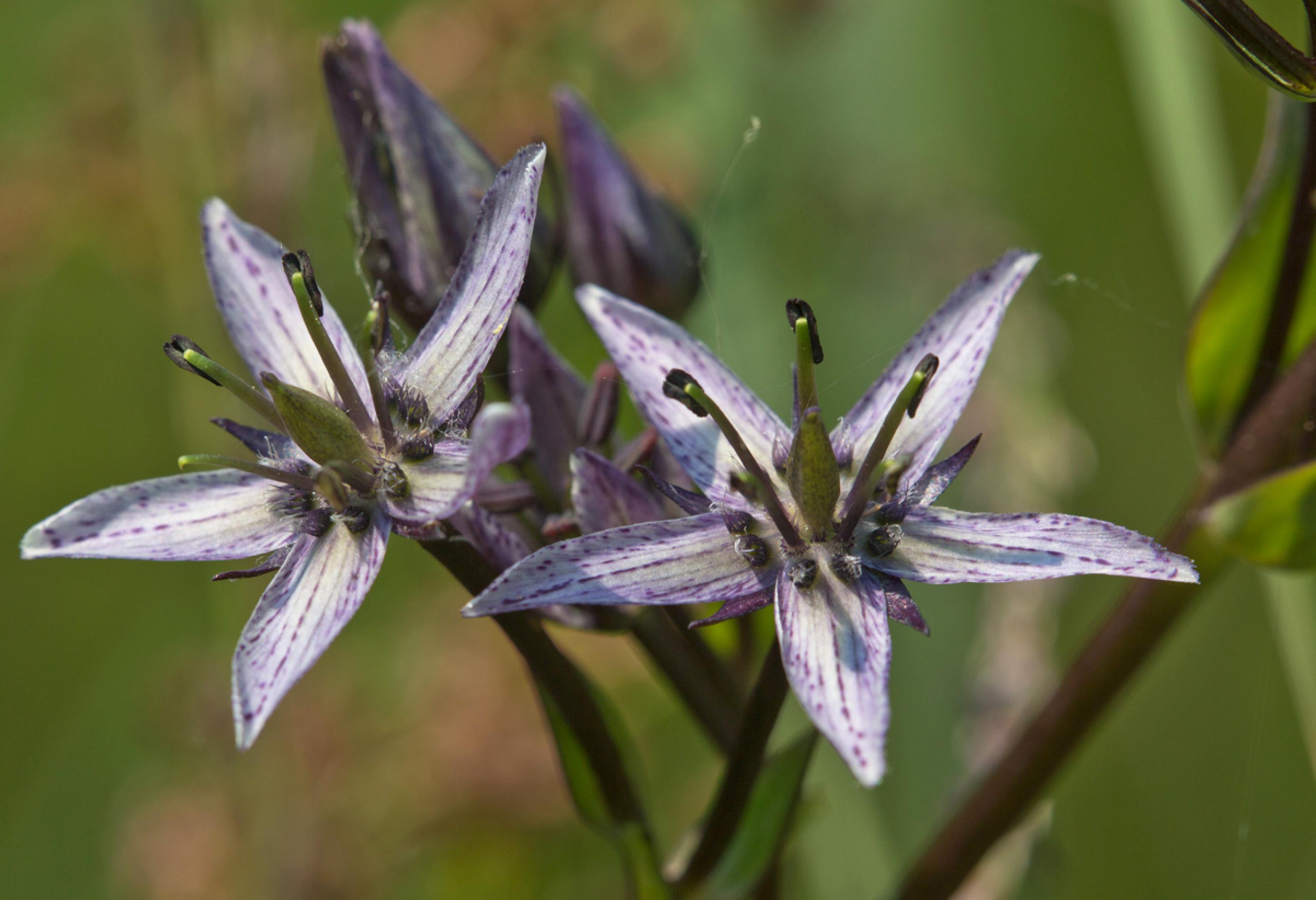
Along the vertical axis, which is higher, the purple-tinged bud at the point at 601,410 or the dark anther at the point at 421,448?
the dark anther at the point at 421,448

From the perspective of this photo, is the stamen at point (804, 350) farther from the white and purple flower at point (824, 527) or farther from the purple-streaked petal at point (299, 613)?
the purple-streaked petal at point (299, 613)

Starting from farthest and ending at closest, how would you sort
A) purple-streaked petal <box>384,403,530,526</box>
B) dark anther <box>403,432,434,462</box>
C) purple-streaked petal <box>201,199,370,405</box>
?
purple-streaked petal <box>201,199,370,405</box> → dark anther <box>403,432,434,462</box> → purple-streaked petal <box>384,403,530,526</box>

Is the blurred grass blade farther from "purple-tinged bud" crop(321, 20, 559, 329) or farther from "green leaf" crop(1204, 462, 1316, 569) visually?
"green leaf" crop(1204, 462, 1316, 569)

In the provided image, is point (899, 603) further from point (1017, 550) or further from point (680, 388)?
point (680, 388)

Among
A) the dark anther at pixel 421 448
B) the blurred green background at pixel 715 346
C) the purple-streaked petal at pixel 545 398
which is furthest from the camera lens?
the blurred green background at pixel 715 346

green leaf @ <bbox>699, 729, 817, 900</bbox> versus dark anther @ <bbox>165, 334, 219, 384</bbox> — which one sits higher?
dark anther @ <bbox>165, 334, 219, 384</bbox>

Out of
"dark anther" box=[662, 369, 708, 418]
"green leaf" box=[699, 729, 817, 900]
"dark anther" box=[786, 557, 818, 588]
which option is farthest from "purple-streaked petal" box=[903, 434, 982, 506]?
"green leaf" box=[699, 729, 817, 900]

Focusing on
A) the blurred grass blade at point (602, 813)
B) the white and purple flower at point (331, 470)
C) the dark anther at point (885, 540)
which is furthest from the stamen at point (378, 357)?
the dark anther at point (885, 540)
